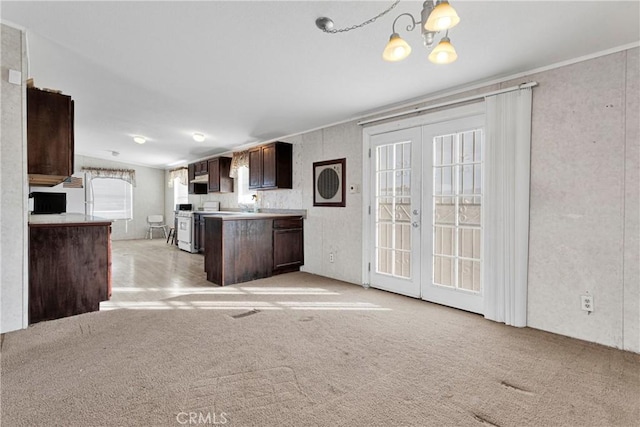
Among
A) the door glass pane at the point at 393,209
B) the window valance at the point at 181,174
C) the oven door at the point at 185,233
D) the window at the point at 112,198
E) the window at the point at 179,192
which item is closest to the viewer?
the door glass pane at the point at 393,209

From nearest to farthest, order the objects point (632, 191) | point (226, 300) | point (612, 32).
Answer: point (612, 32), point (632, 191), point (226, 300)

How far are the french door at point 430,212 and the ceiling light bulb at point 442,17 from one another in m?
1.97

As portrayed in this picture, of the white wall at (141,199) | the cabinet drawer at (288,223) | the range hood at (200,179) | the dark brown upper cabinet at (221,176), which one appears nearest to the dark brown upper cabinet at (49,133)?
the cabinet drawer at (288,223)

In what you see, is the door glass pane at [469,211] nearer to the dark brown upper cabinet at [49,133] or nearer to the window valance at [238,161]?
the dark brown upper cabinet at [49,133]

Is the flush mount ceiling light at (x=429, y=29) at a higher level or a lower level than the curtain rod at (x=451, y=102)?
lower

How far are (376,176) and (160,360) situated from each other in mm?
3048

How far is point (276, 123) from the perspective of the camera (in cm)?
468

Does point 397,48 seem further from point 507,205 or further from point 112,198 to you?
point 112,198

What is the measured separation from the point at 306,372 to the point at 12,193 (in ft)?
9.14

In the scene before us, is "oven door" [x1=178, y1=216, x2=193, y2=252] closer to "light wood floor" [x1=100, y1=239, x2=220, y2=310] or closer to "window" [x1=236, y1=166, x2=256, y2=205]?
"light wood floor" [x1=100, y1=239, x2=220, y2=310]

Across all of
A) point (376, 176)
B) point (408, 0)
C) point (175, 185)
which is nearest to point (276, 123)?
point (376, 176)

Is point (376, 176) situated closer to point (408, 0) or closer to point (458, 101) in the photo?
point (458, 101)

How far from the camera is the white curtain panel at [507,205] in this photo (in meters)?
2.74

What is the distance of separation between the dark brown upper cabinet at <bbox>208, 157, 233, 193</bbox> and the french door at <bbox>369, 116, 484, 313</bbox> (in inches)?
153
